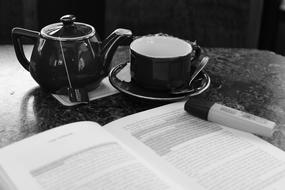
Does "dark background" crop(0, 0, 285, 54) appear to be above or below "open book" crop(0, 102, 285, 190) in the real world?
above

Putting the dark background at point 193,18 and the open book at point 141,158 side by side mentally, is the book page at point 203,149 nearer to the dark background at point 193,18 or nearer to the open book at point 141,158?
the open book at point 141,158

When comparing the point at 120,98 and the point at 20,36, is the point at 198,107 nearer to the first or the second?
the point at 120,98

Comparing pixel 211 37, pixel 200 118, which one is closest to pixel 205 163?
pixel 200 118

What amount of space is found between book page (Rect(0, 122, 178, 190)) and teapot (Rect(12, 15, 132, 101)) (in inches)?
6.1

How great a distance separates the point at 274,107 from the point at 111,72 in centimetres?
32

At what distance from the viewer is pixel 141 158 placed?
660 mm

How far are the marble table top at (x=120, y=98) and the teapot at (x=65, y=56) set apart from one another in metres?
0.04

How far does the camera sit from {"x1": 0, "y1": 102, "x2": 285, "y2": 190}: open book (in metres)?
0.60

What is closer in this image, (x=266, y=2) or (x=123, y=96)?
(x=123, y=96)

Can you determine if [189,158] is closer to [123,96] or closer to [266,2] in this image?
[123,96]

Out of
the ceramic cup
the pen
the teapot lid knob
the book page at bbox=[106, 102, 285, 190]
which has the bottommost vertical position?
the book page at bbox=[106, 102, 285, 190]

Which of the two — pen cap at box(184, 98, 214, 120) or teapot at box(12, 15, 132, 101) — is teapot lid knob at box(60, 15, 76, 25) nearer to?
teapot at box(12, 15, 132, 101)

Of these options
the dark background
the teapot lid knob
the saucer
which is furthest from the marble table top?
the dark background

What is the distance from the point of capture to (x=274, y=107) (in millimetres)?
845
